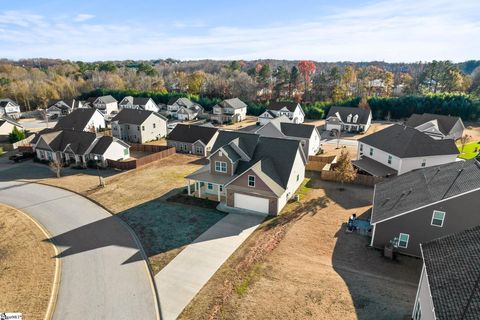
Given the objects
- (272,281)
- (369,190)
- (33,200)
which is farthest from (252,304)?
(33,200)

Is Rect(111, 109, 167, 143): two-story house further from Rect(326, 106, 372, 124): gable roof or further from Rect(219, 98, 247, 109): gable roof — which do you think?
Rect(326, 106, 372, 124): gable roof

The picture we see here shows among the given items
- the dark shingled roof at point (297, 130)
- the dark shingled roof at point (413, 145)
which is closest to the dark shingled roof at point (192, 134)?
the dark shingled roof at point (297, 130)

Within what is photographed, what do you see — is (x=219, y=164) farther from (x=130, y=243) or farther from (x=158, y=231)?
(x=130, y=243)

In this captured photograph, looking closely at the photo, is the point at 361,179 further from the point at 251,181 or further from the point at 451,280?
the point at 451,280

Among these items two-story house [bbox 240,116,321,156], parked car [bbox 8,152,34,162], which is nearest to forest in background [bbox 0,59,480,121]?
two-story house [bbox 240,116,321,156]

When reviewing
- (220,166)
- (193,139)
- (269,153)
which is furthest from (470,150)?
(193,139)

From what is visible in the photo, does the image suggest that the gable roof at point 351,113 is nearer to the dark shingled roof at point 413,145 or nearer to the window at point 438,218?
the dark shingled roof at point 413,145
